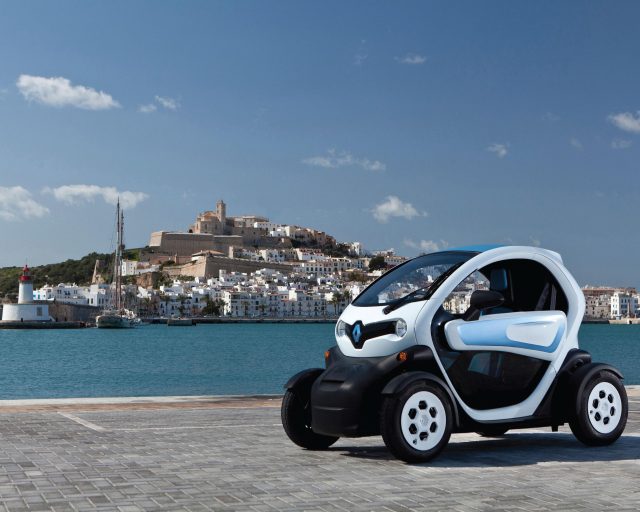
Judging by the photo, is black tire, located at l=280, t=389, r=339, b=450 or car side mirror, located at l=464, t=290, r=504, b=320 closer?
car side mirror, located at l=464, t=290, r=504, b=320

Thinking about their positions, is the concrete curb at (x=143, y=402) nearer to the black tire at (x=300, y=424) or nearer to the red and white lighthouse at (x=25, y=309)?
the black tire at (x=300, y=424)

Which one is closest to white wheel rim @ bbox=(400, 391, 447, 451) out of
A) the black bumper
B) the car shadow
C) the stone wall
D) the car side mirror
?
the car shadow

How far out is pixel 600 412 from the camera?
891 centimetres

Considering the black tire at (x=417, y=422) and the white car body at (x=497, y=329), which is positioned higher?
the white car body at (x=497, y=329)

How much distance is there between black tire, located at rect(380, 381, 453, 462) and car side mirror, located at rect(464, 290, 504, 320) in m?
0.83

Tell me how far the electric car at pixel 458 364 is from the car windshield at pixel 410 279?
0.04ft

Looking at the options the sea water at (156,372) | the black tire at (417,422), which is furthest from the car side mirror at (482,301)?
the sea water at (156,372)

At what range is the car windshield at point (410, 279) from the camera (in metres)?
8.77

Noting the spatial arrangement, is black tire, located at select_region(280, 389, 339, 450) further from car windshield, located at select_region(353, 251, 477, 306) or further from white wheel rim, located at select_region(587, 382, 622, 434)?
white wheel rim, located at select_region(587, 382, 622, 434)

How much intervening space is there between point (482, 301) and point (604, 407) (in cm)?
157

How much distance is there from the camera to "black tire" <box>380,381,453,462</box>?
768cm

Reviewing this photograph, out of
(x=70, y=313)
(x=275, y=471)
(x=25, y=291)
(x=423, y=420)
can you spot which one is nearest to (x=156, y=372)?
(x=423, y=420)

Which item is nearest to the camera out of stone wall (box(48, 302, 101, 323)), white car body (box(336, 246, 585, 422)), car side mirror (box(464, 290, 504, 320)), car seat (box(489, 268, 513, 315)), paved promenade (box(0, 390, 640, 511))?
paved promenade (box(0, 390, 640, 511))

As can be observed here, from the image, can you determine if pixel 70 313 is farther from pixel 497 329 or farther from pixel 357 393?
pixel 357 393
